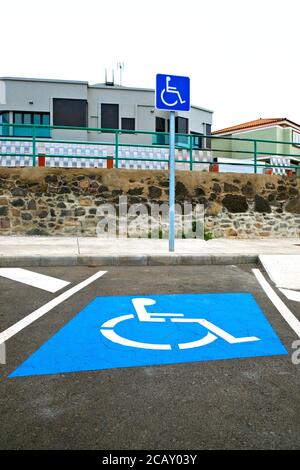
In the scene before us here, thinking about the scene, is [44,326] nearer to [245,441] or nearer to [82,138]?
[245,441]

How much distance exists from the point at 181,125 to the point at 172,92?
63.2ft

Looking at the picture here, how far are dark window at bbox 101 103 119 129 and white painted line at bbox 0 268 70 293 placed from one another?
19.3 metres

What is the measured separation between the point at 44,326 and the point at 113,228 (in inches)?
308

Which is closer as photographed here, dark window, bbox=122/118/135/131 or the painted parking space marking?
the painted parking space marking

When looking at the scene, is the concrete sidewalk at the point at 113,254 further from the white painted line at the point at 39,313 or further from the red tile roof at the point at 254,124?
the red tile roof at the point at 254,124

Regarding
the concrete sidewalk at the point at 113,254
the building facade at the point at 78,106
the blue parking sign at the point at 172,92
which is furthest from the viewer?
the building facade at the point at 78,106

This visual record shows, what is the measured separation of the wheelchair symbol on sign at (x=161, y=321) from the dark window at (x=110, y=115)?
21693 millimetres

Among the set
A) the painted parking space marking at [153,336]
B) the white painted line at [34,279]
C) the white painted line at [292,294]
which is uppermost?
the white painted line at [34,279]

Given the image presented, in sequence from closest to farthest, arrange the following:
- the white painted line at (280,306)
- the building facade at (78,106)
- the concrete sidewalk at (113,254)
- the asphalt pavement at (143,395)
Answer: the asphalt pavement at (143,395) → the white painted line at (280,306) → the concrete sidewalk at (113,254) → the building facade at (78,106)

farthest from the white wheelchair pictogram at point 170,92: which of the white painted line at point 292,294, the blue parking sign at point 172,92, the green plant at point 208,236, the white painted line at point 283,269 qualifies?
the white painted line at point 292,294

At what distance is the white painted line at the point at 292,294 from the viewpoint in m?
5.26

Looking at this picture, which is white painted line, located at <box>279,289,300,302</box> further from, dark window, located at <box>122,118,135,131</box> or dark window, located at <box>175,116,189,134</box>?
dark window, located at <box>175,116,189,134</box>

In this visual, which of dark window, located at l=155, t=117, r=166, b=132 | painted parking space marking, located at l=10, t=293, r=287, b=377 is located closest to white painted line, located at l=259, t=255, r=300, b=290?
painted parking space marking, located at l=10, t=293, r=287, b=377

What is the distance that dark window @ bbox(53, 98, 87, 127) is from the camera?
949 inches
